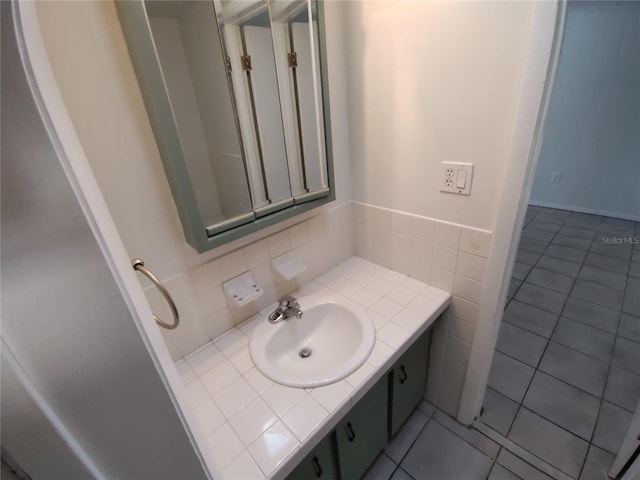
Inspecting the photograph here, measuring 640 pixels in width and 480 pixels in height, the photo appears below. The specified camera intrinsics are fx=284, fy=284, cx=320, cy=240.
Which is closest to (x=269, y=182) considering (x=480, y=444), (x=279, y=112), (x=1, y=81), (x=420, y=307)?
(x=279, y=112)

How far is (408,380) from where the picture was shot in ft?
3.96

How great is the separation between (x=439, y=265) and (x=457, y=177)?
0.36 metres

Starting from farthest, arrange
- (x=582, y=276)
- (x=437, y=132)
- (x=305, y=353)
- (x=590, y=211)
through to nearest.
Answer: (x=590, y=211) < (x=582, y=276) < (x=305, y=353) < (x=437, y=132)

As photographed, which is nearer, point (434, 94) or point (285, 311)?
point (434, 94)

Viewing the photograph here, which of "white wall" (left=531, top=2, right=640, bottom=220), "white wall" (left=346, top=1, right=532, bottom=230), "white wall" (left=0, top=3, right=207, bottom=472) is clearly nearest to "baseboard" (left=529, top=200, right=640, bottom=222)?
"white wall" (left=531, top=2, right=640, bottom=220)

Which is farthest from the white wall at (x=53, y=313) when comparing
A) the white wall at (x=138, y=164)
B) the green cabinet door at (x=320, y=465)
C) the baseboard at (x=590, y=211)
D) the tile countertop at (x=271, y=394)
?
the baseboard at (x=590, y=211)

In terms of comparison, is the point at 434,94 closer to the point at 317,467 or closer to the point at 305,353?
the point at 305,353

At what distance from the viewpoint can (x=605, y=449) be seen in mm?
1227

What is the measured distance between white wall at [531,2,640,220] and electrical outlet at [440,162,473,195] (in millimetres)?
2637

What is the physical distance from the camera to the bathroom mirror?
0.71 meters

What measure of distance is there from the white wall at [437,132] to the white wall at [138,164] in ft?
0.52

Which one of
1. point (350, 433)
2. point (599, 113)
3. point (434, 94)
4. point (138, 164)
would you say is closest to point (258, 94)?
point (138, 164)

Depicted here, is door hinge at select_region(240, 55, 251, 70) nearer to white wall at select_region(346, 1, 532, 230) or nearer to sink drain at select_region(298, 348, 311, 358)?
white wall at select_region(346, 1, 532, 230)

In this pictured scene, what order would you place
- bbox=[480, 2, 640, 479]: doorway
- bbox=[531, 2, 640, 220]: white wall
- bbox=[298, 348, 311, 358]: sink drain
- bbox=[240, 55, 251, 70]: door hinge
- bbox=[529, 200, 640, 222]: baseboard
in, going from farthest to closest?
bbox=[529, 200, 640, 222]: baseboard, bbox=[531, 2, 640, 220]: white wall, bbox=[480, 2, 640, 479]: doorway, bbox=[298, 348, 311, 358]: sink drain, bbox=[240, 55, 251, 70]: door hinge
